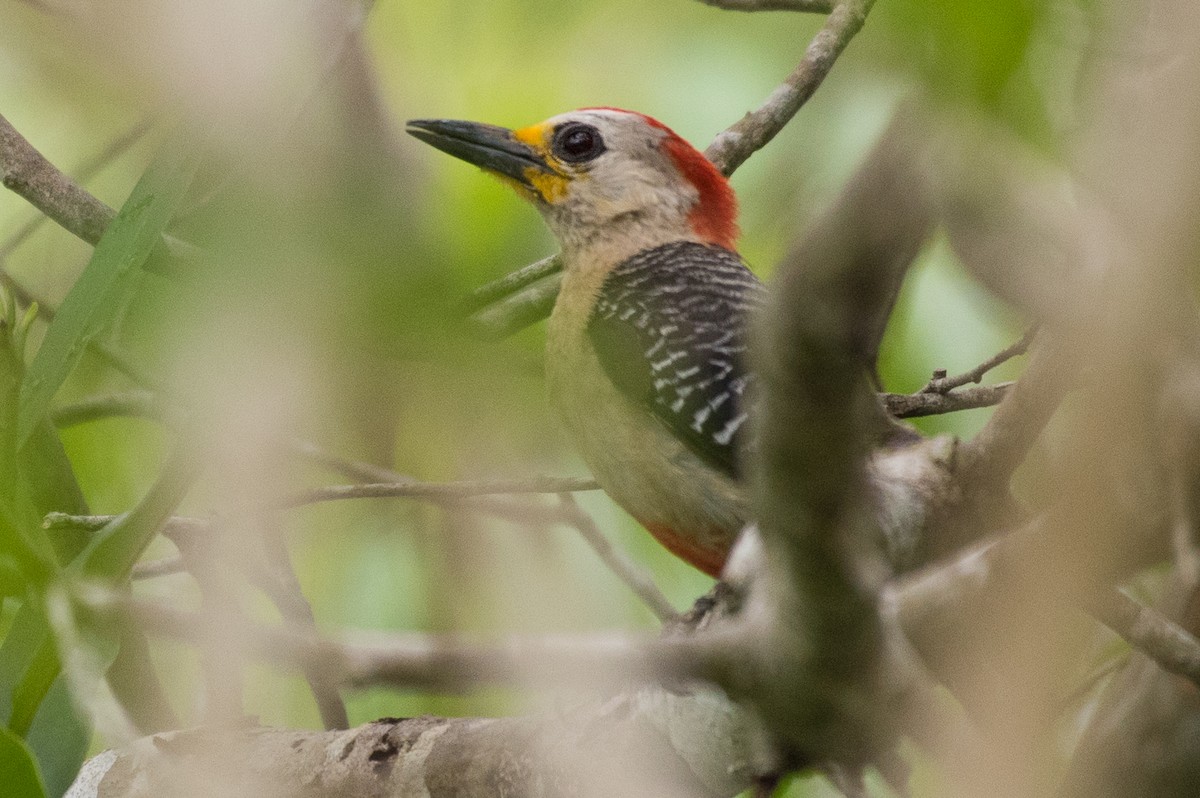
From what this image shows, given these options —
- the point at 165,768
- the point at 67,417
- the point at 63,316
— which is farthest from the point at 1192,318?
the point at 67,417

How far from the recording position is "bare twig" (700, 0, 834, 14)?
12.8 feet

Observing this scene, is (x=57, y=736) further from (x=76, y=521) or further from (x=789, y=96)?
(x=789, y=96)

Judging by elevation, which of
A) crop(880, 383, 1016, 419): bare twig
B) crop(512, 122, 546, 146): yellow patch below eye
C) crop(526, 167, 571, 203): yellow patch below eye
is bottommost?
crop(880, 383, 1016, 419): bare twig

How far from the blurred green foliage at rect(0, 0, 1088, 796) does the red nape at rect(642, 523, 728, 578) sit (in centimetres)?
28

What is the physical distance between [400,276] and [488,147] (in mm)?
3302

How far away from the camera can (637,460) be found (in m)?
3.85

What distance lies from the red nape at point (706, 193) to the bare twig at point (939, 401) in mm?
1788

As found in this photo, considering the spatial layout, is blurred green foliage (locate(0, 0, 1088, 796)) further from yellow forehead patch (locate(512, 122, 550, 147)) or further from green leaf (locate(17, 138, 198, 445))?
yellow forehead patch (locate(512, 122, 550, 147))

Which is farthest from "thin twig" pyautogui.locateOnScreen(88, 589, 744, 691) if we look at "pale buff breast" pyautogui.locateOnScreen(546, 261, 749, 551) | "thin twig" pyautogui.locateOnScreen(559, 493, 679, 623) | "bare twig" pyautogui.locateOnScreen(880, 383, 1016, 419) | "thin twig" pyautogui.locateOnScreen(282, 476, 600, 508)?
"thin twig" pyautogui.locateOnScreen(559, 493, 679, 623)

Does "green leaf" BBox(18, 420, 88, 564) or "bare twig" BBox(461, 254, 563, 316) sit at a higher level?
"bare twig" BBox(461, 254, 563, 316)

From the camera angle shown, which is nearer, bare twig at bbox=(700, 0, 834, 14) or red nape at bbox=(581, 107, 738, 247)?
bare twig at bbox=(700, 0, 834, 14)

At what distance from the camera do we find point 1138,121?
97cm

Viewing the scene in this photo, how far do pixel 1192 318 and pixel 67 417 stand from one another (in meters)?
3.32

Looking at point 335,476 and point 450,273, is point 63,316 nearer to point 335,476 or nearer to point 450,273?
point 450,273
